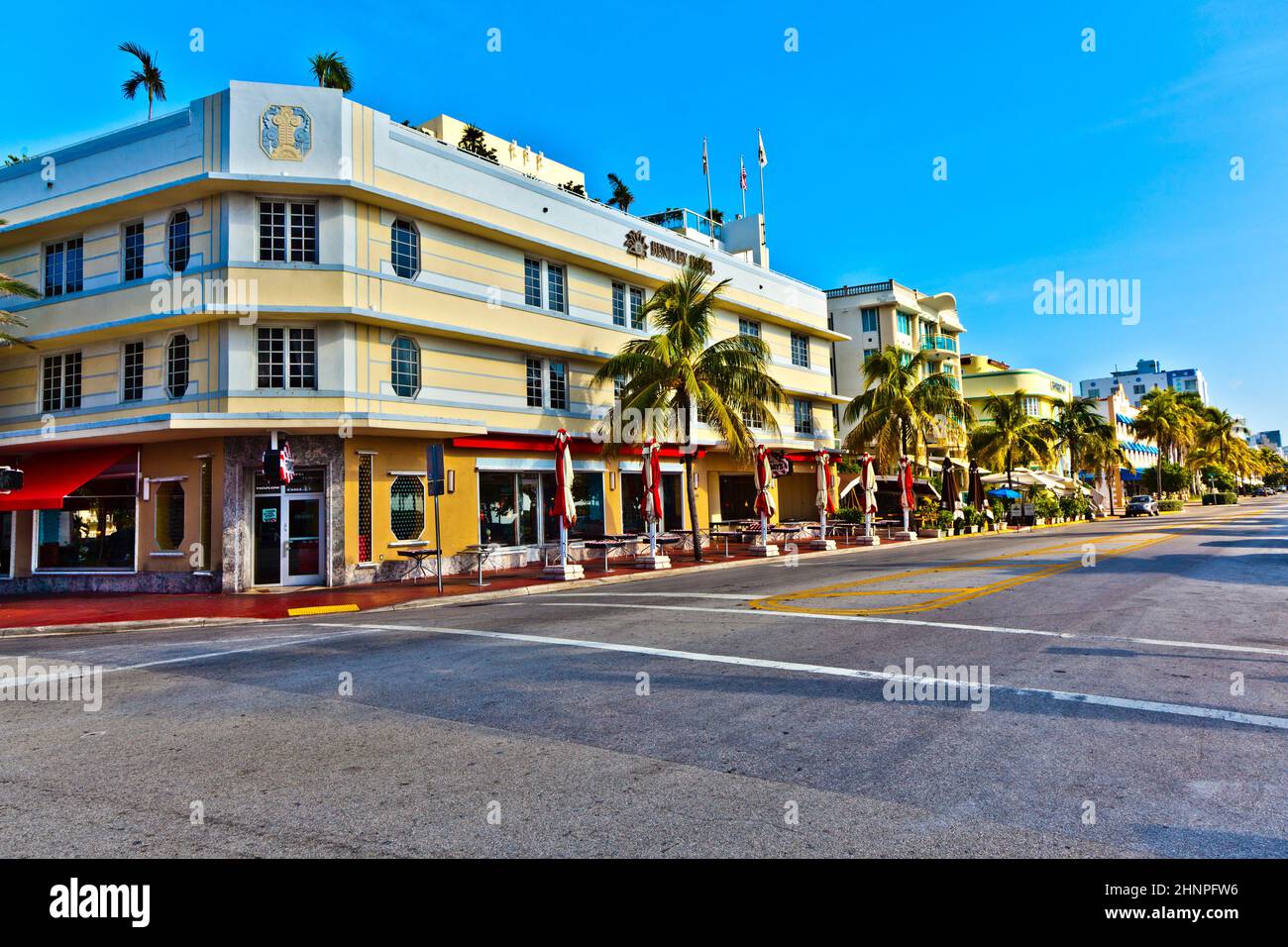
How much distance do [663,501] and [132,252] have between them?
1925 cm

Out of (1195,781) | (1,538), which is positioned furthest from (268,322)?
(1195,781)

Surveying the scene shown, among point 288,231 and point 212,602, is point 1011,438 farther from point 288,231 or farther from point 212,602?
point 212,602

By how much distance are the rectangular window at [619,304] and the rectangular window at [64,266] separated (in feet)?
53.6

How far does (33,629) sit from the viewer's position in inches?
551

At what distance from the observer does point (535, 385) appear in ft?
85.2

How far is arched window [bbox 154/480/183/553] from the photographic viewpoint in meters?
20.7

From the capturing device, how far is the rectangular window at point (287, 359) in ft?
65.7

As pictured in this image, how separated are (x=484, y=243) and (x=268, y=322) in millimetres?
7138

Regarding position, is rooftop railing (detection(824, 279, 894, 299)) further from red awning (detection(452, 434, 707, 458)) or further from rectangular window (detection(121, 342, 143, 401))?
rectangular window (detection(121, 342, 143, 401))

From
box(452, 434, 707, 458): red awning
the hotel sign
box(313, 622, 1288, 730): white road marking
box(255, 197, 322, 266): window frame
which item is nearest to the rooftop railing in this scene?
the hotel sign

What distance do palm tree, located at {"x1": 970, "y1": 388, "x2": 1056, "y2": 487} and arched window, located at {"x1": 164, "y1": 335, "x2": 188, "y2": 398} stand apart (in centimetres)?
4536

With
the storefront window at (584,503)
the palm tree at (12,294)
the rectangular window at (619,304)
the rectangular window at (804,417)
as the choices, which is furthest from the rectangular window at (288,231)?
the rectangular window at (804,417)

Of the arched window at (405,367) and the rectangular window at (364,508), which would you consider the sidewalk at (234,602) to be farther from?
the arched window at (405,367)
